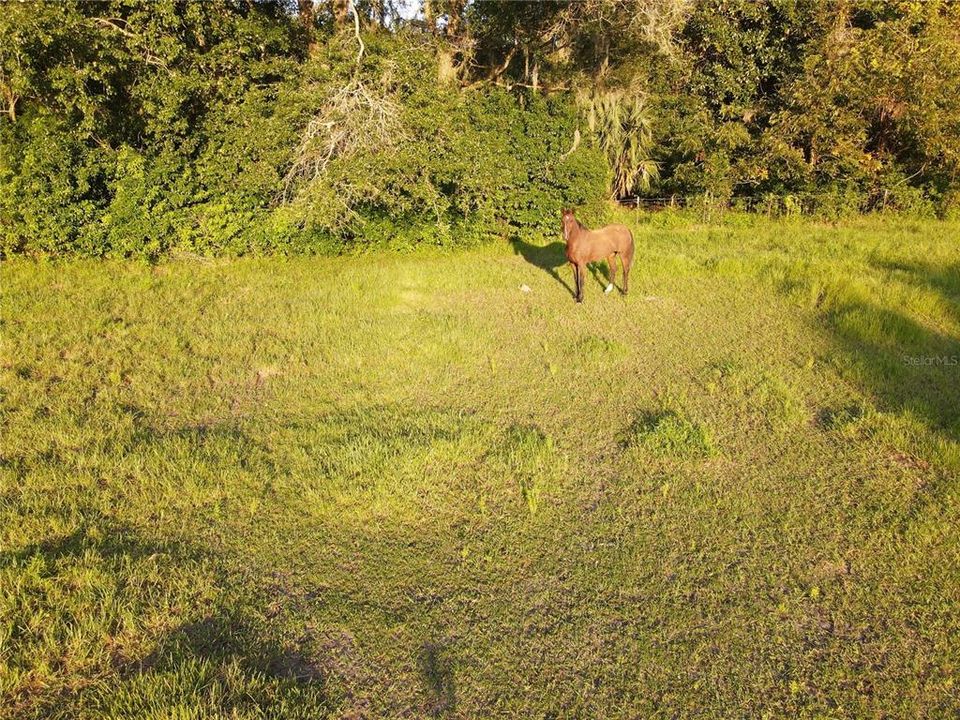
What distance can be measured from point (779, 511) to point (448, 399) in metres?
2.90

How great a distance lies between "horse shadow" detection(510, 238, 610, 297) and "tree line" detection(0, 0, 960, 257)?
0.55m

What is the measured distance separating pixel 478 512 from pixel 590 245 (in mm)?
5116

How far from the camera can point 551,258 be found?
34.5ft

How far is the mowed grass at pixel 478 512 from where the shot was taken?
2.71m

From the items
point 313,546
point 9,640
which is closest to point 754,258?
point 313,546

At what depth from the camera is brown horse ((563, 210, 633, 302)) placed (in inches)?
307

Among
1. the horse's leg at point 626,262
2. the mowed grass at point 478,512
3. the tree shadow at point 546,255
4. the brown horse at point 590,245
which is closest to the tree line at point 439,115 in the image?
the tree shadow at point 546,255

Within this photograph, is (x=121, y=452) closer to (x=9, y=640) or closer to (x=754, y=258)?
(x=9, y=640)

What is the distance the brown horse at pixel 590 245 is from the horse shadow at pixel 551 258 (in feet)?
1.65

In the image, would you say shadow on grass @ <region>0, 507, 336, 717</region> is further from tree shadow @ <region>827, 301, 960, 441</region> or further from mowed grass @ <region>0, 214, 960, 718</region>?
tree shadow @ <region>827, 301, 960, 441</region>

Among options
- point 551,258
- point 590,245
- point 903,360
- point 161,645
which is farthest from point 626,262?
point 161,645

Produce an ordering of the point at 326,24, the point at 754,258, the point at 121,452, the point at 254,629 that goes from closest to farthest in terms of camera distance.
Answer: the point at 254,629, the point at 121,452, the point at 754,258, the point at 326,24

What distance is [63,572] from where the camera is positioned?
3.09 metres

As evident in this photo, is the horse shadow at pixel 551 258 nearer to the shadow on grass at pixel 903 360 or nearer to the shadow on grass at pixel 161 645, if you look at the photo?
the shadow on grass at pixel 903 360
